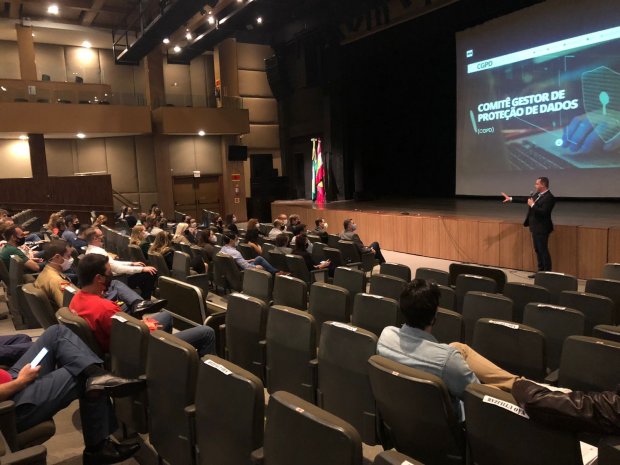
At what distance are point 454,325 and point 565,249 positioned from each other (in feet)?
16.9

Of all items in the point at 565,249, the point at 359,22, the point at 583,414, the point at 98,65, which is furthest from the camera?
the point at 98,65

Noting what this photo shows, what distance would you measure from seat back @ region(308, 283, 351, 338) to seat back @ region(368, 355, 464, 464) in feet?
4.80

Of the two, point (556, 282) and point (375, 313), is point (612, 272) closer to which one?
point (556, 282)

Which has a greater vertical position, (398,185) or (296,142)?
(296,142)

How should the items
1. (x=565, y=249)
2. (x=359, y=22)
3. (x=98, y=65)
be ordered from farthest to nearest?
(x=98, y=65) → (x=359, y=22) → (x=565, y=249)

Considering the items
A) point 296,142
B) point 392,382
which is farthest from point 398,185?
point 392,382

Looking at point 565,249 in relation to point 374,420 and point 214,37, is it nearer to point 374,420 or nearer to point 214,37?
point 374,420

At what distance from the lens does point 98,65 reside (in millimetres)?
18141

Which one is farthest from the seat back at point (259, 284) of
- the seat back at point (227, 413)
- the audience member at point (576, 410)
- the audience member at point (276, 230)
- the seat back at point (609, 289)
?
the audience member at point (276, 230)

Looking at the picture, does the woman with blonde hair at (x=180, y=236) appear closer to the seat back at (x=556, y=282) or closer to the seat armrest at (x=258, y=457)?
the seat back at (x=556, y=282)

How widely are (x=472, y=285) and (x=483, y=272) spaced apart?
2.20 feet

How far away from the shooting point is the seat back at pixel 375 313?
3307 millimetres

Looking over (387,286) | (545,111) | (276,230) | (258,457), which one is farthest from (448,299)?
(545,111)

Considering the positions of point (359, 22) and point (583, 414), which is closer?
point (583, 414)
